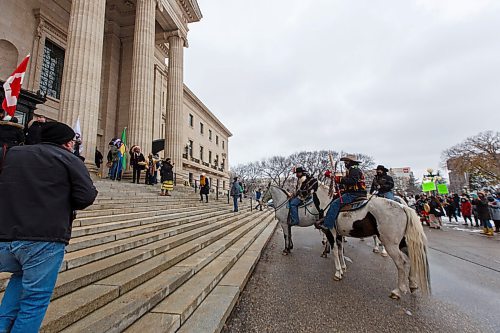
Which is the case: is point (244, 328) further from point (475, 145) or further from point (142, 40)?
point (475, 145)

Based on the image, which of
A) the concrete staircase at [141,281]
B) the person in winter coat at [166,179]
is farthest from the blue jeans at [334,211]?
the person in winter coat at [166,179]

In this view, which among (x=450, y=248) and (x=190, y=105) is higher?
(x=190, y=105)

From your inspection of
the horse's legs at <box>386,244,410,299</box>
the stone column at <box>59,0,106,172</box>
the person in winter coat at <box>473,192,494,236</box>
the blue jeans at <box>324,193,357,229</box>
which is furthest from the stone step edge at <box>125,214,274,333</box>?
the person in winter coat at <box>473,192,494,236</box>

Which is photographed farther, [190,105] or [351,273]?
[190,105]

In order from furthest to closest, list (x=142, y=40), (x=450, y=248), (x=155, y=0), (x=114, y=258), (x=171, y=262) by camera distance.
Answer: (x=155, y=0), (x=142, y=40), (x=450, y=248), (x=171, y=262), (x=114, y=258)

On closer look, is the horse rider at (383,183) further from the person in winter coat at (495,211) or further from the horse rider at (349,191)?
the person in winter coat at (495,211)

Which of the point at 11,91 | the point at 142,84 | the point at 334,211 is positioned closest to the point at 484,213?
the point at 334,211

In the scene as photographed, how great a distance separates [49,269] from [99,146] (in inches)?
770

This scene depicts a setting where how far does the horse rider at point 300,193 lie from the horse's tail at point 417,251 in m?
2.60

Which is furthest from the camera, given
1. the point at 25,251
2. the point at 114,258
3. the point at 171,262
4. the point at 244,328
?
the point at 171,262

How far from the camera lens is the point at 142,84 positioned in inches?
592

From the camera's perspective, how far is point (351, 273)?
5.04 m

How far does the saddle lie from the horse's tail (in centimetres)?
68

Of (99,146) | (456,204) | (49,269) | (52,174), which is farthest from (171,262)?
(456,204)
